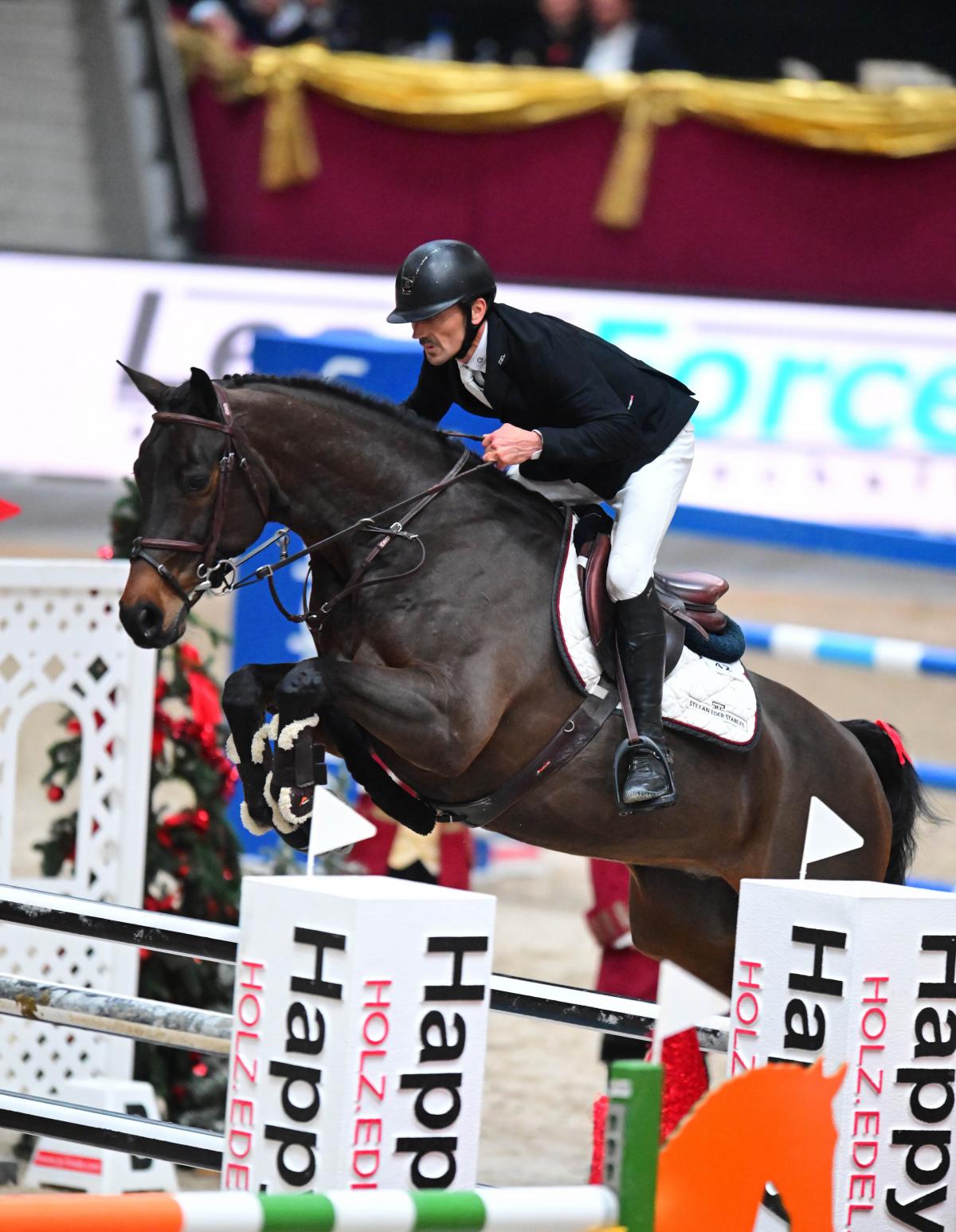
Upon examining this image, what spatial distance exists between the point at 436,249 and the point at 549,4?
364 inches

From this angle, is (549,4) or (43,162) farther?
(43,162)

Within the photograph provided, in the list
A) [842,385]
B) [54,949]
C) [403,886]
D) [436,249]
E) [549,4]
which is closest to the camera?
[403,886]

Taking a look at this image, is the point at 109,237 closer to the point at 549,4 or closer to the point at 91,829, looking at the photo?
the point at 549,4

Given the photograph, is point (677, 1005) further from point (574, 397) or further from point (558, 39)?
point (558, 39)

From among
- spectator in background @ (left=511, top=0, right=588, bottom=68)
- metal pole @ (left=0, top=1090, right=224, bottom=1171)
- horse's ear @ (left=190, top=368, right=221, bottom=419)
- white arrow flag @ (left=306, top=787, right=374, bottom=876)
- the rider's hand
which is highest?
spectator in background @ (left=511, top=0, right=588, bottom=68)

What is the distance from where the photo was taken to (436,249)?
3.62 meters

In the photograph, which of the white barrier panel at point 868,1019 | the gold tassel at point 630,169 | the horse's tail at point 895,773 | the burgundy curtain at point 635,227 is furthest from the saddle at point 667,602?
the gold tassel at point 630,169

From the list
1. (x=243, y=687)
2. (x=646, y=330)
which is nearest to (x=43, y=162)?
(x=646, y=330)

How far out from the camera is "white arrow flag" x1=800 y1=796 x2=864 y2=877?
4043 millimetres

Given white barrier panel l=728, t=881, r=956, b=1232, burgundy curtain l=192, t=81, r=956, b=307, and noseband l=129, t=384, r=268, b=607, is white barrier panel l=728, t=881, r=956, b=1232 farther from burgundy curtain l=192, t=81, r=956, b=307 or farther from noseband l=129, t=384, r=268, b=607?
burgundy curtain l=192, t=81, r=956, b=307

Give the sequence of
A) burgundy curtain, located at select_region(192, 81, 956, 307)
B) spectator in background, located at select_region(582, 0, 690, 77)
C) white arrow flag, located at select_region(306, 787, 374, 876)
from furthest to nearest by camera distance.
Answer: spectator in background, located at select_region(582, 0, 690, 77) → burgundy curtain, located at select_region(192, 81, 956, 307) → white arrow flag, located at select_region(306, 787, 374, 876)

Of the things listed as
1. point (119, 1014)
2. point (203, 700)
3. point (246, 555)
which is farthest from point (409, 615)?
point (203, 700)

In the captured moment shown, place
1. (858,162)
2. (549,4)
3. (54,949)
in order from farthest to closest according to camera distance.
Answer: (549,4) < (858,162) < (54,949)

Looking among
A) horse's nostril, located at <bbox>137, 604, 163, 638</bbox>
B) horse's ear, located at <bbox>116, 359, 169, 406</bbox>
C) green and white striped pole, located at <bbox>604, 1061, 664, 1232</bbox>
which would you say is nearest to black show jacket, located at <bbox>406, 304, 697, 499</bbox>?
horse's ear, located at <bbox>116, 359, 169, 406</bbox>
